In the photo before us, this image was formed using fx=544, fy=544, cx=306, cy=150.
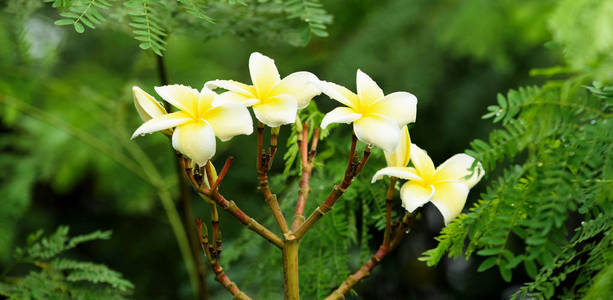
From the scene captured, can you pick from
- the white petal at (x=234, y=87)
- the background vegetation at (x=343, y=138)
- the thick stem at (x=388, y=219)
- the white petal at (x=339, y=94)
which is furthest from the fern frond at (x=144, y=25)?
the thick stem at (x=388, y=219)

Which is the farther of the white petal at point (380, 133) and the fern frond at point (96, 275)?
the fern frond at point (96, 275)

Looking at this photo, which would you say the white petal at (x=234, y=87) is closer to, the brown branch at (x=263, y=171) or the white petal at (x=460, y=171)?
the brown branch at (x=263, y=171)

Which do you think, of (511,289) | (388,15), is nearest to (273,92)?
(388,15)

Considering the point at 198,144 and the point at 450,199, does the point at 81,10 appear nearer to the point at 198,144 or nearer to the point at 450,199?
the point at 198,144

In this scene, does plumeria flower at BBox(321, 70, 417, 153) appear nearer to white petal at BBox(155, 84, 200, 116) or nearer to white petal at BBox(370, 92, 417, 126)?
white petal at BBox(370, 92, 417, 126)

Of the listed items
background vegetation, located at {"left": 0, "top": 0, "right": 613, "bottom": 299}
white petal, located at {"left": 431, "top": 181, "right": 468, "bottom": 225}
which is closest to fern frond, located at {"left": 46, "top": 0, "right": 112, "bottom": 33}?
background vegetation, located at {"left": 0, "top": 0, "right": 613, "bottom": 299}

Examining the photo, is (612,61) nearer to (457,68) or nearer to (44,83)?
(44,83)
